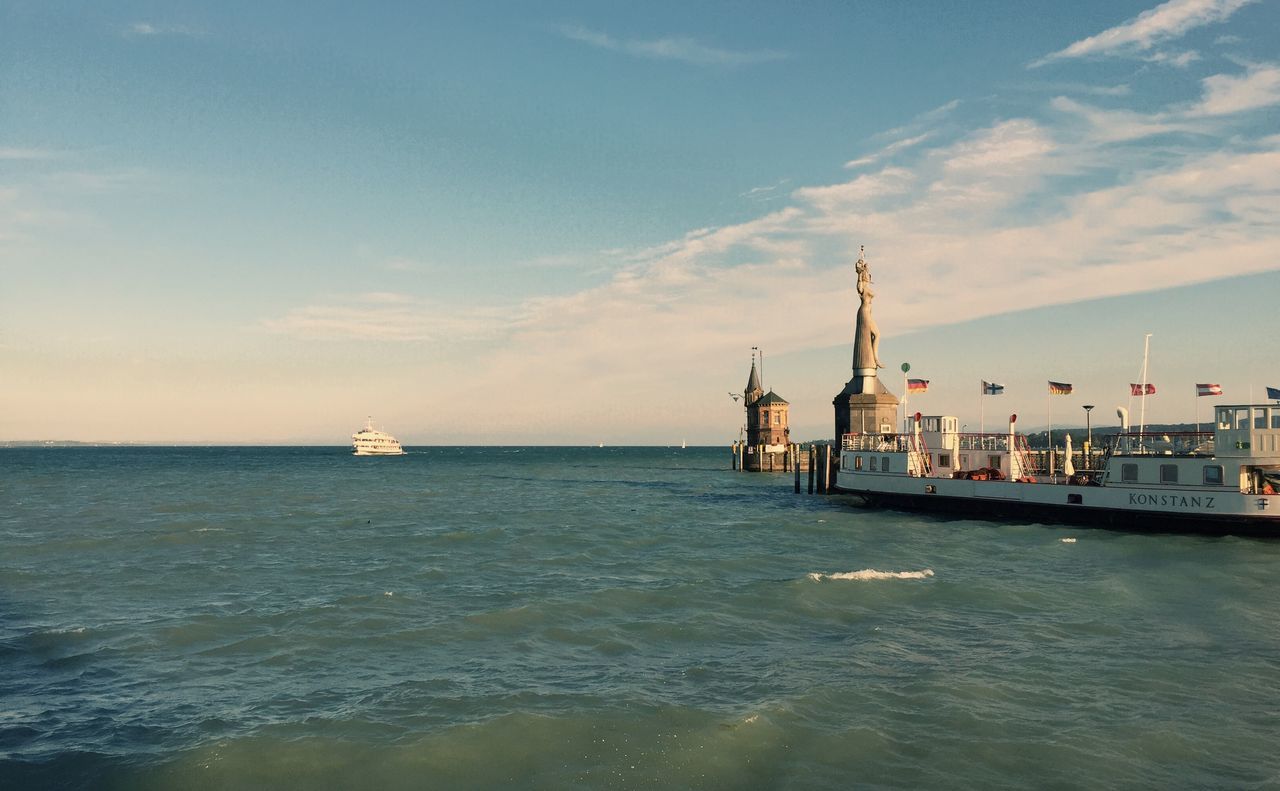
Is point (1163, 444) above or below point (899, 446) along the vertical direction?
above

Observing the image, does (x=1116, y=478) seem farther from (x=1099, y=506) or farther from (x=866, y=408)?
(x=866, y=408)

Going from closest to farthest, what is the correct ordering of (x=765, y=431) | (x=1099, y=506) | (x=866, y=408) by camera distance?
(x=1099, y=506), (x=866, y=408), (x=765, y=431)

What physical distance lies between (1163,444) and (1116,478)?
9.52 feet

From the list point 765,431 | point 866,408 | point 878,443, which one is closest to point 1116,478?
point 878,443

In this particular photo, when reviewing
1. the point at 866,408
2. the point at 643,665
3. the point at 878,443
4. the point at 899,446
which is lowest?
the point at 643,665

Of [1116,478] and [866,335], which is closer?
[1116,478]

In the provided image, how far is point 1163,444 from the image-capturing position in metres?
41.1

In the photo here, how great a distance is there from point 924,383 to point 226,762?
49498 millimetres

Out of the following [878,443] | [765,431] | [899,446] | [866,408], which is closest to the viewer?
[899,446]

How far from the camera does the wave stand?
2695cm

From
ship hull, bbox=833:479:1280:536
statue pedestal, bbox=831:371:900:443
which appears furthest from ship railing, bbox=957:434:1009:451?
statue pedestal, bbox=831:371:900:443

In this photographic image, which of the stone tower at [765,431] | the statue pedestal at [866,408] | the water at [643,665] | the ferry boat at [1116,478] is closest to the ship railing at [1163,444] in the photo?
the ferry boat at [1116,478]

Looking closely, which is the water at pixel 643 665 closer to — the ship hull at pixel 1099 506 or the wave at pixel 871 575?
the wave at pixel 871 575

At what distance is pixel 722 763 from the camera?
12297 millimetres
